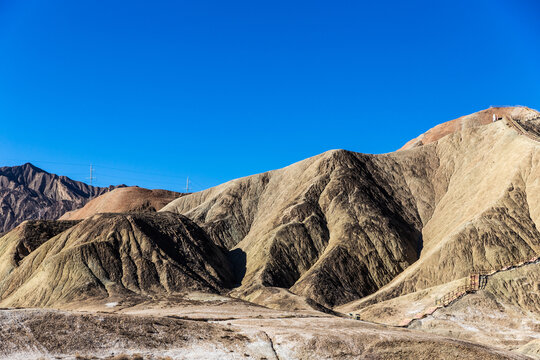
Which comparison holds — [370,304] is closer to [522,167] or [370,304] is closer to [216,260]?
[216,260]

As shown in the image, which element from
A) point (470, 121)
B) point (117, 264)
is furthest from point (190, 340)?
point (470, 121)

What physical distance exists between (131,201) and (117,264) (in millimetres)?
69223

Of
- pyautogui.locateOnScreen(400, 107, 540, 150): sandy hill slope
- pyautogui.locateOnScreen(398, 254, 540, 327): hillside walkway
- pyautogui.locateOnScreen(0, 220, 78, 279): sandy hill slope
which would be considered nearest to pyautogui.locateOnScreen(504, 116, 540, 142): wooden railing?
pyautogui.locateOnScreen(398, 254, 540, 327): hillside walkway

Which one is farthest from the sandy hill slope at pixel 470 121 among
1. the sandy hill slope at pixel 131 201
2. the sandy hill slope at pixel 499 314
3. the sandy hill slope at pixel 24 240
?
the sandy hill slope at pixel 24 240

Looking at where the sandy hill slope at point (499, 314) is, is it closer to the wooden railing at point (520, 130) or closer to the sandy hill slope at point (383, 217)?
the sandy hill slope at point (383, 217)

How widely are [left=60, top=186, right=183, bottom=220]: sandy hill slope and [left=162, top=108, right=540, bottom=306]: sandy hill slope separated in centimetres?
2837

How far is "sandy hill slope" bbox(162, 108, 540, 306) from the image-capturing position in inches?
3120

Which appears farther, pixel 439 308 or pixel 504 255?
pixel 504 255

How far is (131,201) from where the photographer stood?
150625mm

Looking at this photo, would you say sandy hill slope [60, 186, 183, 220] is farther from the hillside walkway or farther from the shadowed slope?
the hillside walkway

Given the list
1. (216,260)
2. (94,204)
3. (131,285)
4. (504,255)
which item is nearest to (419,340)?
(504,255)

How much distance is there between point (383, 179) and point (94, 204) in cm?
8229

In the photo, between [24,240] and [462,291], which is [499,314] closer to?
[462,291]

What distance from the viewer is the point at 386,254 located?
89.4 metres
